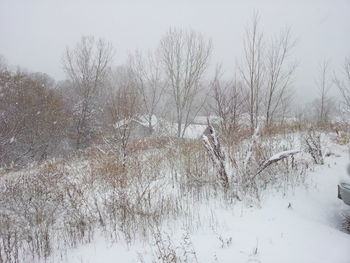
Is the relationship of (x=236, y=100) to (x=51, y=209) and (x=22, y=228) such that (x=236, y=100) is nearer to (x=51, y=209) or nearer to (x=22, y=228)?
(x=51, y=209)

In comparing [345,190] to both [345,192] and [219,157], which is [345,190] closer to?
[345,192]

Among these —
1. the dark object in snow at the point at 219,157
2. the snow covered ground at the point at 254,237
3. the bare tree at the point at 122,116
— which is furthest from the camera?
the bare tree at the point at 122,116

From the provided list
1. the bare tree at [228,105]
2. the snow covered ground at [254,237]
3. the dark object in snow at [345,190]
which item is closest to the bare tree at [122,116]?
the bare tree at [228,105]

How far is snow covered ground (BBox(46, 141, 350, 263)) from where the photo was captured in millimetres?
3078

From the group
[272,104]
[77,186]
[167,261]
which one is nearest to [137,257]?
[167,261]

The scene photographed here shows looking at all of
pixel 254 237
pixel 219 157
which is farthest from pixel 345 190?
pixel 219 157

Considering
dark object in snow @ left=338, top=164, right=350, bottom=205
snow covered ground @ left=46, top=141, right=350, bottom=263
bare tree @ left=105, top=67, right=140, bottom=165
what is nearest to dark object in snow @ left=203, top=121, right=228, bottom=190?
snow covered ground @ left=46, top=141, right=350, bottom=263

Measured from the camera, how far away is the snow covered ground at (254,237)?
10.1 ft

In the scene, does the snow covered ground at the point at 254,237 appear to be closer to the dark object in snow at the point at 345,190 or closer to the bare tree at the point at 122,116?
the dark object in snow at the point at 345,190

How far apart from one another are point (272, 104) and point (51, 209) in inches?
484

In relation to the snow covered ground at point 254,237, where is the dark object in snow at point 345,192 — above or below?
above

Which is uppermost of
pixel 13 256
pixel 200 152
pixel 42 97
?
pixel 42 97

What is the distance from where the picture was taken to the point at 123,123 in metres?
7.30

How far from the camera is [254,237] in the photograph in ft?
11.3
